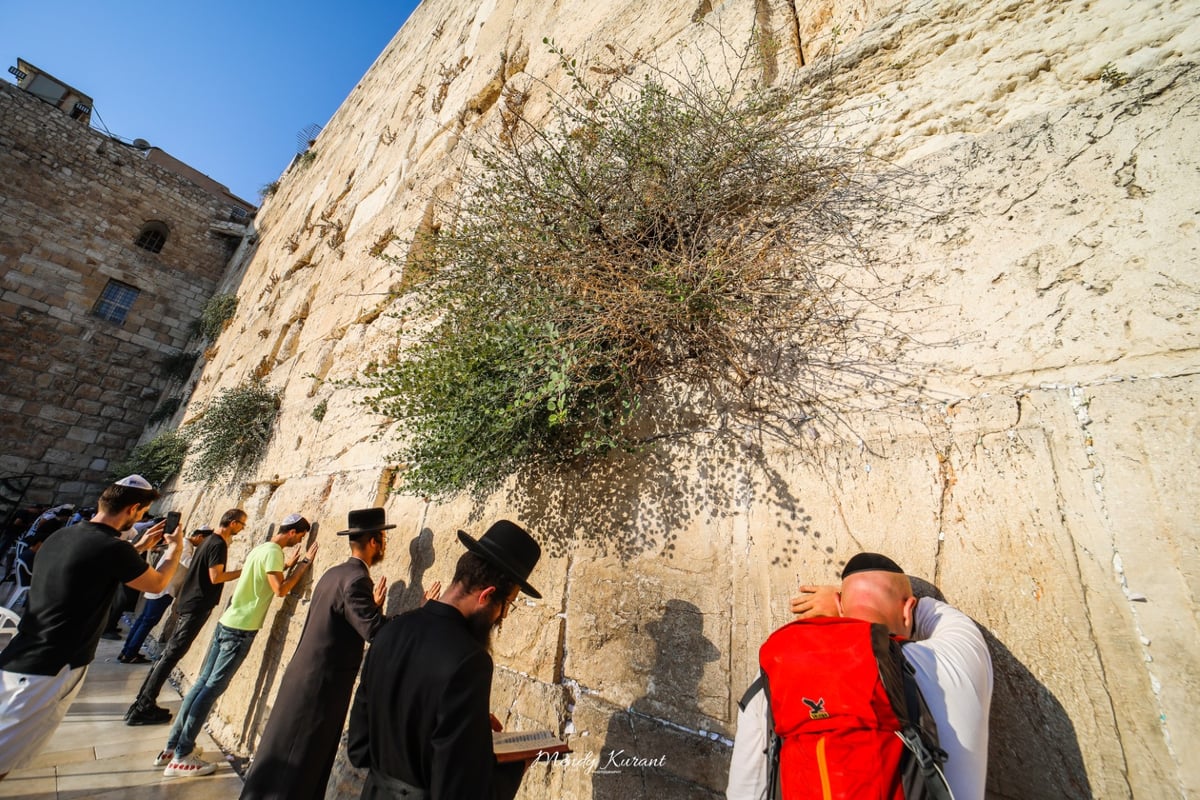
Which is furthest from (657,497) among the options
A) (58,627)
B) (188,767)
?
(188,767)

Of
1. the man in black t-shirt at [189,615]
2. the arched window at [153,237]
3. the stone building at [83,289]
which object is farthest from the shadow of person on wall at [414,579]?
the arched window at [153,237]

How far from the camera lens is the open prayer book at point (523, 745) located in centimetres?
158

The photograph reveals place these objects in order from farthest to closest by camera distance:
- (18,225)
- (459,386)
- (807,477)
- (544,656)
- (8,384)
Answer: (18,225), (8,384), (459,386), (544,656), (807,477)

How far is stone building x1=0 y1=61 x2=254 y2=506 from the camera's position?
29.5ft

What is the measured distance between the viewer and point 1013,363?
149cm

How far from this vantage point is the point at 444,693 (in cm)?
142

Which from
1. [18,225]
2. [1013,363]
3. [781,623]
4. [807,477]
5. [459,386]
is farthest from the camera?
[18,225]

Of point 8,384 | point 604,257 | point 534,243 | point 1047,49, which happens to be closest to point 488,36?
point 534,243

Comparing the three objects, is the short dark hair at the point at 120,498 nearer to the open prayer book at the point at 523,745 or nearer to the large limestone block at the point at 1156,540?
the open prayer book at the point at 523,745

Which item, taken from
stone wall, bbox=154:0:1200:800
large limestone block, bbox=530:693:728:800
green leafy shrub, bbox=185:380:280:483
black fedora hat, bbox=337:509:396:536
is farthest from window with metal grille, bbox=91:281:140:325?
large limestone block, bbox=530:693:728:800

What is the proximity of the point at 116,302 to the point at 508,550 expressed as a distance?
1392cm

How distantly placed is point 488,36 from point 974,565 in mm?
7078

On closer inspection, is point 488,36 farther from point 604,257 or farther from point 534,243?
point 604,257

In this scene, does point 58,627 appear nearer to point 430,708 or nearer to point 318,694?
point 318,694
